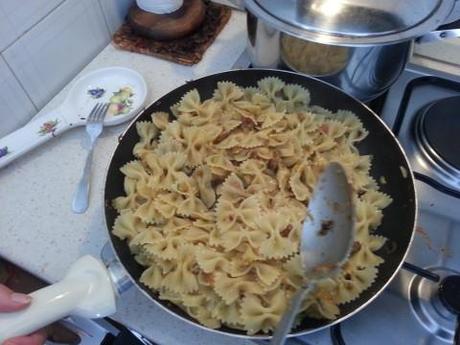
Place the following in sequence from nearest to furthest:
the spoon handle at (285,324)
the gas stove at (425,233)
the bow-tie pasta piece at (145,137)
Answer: the spoon handle at (285,324) < the gas stove at (425,233) < the bow-tie pasta piece at (145,137)

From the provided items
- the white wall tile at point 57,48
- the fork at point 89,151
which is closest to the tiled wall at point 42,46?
the white wall tile at point 57,48

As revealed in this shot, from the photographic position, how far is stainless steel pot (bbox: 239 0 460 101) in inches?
21.5

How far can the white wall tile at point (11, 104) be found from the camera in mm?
672

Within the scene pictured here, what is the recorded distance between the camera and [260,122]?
0.63 m

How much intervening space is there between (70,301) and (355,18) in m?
0.52

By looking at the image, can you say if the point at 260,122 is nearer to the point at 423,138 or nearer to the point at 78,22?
the point at 423,138

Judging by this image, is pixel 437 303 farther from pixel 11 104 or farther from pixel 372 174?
pixel 11 104

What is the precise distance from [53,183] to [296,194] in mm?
401

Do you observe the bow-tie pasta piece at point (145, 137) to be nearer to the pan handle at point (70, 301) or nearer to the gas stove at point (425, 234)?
the pan handle at point (70, 301)

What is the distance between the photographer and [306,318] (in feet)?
1.52

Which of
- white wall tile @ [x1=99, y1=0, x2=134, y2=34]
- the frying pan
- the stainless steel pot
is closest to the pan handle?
the frying pan

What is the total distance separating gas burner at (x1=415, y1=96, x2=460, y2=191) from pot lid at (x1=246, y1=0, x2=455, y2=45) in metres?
0.16

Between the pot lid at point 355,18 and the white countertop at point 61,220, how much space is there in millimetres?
293

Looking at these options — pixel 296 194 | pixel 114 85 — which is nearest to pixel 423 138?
pixel 296 194
